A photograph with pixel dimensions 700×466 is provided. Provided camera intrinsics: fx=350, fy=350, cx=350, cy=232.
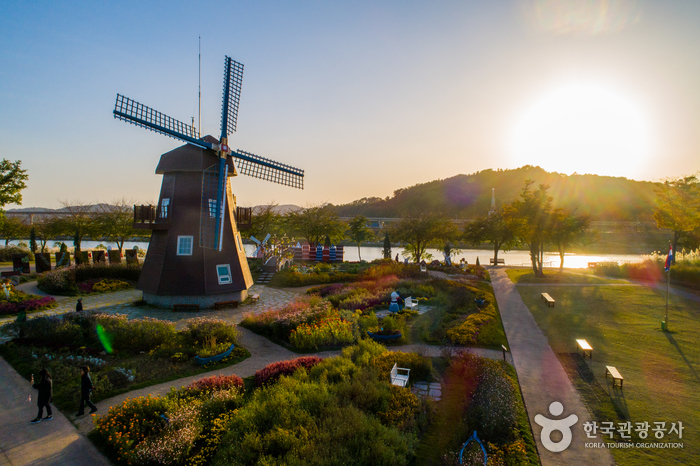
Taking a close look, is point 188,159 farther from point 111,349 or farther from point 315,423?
point 315,423

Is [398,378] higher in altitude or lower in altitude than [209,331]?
lower

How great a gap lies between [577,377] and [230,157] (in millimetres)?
16911

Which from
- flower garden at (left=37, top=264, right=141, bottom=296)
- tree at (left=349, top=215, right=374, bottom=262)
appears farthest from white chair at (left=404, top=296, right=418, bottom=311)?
tree at (left=349, top=215, right=374, bottom=262)

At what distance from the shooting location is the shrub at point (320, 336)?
1221cm

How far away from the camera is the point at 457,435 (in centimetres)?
666

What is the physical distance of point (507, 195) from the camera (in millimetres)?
121312

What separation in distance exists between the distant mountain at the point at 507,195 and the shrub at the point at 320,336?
312ft

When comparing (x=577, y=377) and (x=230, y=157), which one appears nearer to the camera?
(x=577, y=377)

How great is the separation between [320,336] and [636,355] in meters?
10.1

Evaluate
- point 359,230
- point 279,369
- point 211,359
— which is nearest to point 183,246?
point 211,359

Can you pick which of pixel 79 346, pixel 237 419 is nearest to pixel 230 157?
pixel 79 346

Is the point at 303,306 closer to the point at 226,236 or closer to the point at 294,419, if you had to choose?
the point at 226,236

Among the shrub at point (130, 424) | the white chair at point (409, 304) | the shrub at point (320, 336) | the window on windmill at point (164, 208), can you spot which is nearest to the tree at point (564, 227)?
the white chair at point (409, 304)

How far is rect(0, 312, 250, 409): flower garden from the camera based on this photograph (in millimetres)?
9469
